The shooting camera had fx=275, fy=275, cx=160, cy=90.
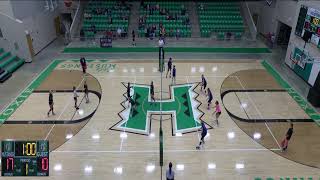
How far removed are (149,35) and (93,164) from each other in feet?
66.0

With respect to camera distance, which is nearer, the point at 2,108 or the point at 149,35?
the point at 2,108

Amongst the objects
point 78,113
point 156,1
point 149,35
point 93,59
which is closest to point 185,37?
point 149,35

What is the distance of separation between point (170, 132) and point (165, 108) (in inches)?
104

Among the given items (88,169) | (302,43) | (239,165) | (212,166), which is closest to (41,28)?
(88,169)

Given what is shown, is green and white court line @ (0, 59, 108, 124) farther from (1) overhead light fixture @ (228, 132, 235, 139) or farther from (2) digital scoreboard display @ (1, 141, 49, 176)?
(1) overhead light fixture @ (228, 132, 235, 139)

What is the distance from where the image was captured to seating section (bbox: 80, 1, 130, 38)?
3117cm

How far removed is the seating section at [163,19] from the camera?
3067 centimetres

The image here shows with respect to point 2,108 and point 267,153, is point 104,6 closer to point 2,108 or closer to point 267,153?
point 2,108

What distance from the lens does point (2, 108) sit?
57.9 ft

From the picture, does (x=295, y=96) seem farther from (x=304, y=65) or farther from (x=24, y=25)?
(x=24, y=25)

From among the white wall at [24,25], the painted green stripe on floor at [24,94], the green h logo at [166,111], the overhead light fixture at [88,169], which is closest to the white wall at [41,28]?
the white wall at [24,25]

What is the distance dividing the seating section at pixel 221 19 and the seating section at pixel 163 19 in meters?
2.02

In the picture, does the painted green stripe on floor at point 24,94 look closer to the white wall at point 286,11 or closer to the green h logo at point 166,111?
the green h logo at point 166,111

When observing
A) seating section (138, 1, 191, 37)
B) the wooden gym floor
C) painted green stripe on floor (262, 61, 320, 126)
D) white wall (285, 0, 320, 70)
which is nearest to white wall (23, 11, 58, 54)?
the wooden gym floor
